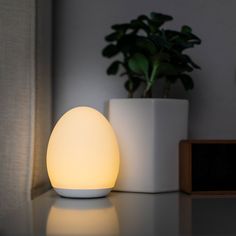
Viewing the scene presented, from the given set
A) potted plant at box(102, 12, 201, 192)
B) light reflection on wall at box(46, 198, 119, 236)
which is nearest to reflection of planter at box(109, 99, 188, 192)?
potted plant at box(102, 12, 201, 192)

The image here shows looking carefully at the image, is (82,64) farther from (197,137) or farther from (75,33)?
(197,137)

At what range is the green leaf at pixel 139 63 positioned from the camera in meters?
0.93

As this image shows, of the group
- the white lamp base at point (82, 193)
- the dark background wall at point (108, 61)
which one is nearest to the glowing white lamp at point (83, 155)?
the white lamp base at point (82, 193)

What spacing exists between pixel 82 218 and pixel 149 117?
0.32m

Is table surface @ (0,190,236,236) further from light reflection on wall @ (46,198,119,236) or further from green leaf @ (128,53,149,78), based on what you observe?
green leaf @ (128,53,149,78)

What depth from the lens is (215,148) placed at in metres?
0.96

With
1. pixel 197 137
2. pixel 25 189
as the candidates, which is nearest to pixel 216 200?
pixel 197 137

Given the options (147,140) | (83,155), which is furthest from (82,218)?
(147,140)

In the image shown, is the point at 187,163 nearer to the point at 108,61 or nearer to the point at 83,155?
the point at 83,155

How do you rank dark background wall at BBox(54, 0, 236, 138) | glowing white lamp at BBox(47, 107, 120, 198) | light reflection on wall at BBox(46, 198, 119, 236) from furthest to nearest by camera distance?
dark background wall at BBox(54, 0, 236, 138) < glowing white lamp at BBox(47, 107, 120, 198) < light reflection on wall at BBox(46, 198, 119, 236)

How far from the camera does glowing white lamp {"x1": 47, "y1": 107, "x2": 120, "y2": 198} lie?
2.80 ft

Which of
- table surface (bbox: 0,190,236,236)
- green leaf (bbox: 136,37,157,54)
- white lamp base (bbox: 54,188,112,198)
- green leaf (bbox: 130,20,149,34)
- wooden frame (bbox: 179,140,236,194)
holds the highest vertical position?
green leaf (bbox: 130,20,149,34)

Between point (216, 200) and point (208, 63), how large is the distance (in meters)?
0.40

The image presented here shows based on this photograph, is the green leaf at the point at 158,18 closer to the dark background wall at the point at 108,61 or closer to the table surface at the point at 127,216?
the dark background wall at the point at 108,61
